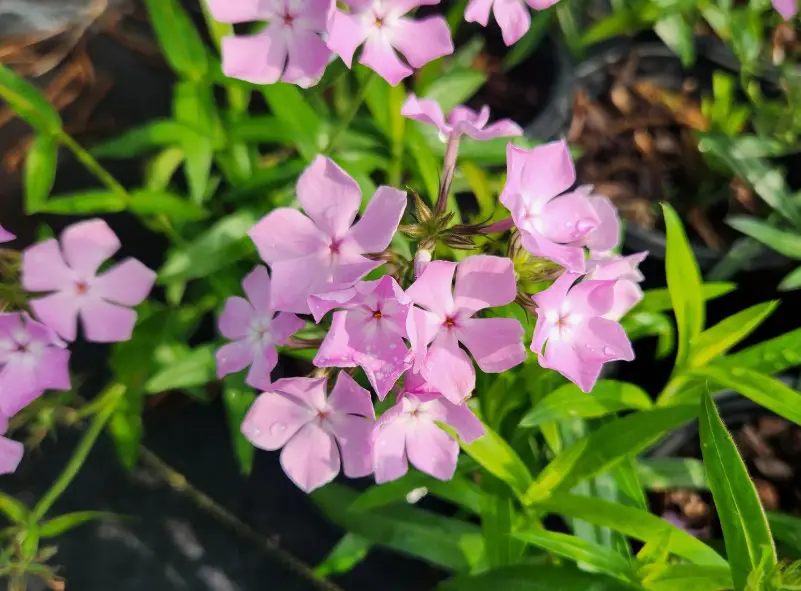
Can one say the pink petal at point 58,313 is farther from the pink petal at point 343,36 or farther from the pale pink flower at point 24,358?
the pink petal at point 343,36

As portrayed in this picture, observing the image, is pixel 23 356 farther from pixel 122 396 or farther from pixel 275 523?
pixel 275 523

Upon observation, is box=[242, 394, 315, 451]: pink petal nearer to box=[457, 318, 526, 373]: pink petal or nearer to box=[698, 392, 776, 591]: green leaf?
box=[457, 318, 526, 373]: pink petal

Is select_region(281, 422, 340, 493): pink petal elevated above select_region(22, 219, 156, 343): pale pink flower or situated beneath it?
situated beneath

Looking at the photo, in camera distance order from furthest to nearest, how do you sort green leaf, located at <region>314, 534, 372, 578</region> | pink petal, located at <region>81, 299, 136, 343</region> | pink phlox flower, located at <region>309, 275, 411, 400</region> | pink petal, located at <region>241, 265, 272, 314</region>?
1. green leaf, located at <region>314, 534, 372, 578</region>
2. pink petal, located at <region>81, 299, 136, 343</region>
3. pink petal, located at <region>241, 265, 272, 314</region>
4. pink phlox flower, located at <region>309, 275, 411, 400</region>

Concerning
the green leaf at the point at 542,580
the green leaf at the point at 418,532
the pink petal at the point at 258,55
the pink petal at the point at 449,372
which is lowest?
the green leaf at the point at 418,532

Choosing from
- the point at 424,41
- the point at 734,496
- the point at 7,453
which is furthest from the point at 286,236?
the point at 734,496

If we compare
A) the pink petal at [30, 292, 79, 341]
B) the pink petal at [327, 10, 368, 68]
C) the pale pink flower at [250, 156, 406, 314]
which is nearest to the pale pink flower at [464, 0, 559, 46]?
the pink petal at [327, 10, 368, 68]

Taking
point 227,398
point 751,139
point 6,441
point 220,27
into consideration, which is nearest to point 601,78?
point 751,139

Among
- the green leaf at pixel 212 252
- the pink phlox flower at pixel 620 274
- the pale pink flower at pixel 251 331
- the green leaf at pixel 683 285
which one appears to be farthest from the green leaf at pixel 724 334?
the green leaf at pixel 212 252
